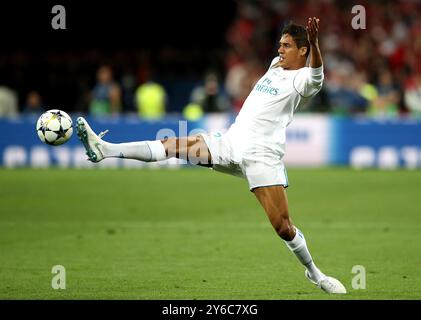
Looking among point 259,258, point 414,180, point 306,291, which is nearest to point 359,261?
point 259,258

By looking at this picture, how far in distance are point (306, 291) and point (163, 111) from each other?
658 inches

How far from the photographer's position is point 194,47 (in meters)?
28.8

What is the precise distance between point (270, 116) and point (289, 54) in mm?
592

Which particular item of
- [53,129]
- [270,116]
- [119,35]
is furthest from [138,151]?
[119,35]

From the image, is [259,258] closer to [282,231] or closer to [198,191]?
[282,231]

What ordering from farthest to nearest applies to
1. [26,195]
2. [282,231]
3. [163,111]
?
[163,111] → [26,195] → [282,231]

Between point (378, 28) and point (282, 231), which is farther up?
point (378, 28)

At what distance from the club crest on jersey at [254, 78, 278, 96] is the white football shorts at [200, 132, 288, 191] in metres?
0.54

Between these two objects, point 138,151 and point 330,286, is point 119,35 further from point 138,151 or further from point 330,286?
point 330,286

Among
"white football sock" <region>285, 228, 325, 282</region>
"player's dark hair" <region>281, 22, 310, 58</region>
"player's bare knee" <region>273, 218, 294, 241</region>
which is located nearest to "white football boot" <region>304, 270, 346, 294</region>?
"white football sock" <region>285, 228, 325, 282</region>

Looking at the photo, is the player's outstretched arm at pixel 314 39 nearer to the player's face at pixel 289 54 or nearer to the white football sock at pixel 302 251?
the player's face at pixel 289 54

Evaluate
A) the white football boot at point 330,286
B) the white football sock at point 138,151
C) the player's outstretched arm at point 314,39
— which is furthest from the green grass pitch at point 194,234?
the player's outstretched arm at point 314,39

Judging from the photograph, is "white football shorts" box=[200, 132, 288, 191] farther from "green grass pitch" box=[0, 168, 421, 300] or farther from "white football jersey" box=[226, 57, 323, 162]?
"green grass pitch" box=[0, 168, 421, 300]

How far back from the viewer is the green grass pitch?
8.69 m
